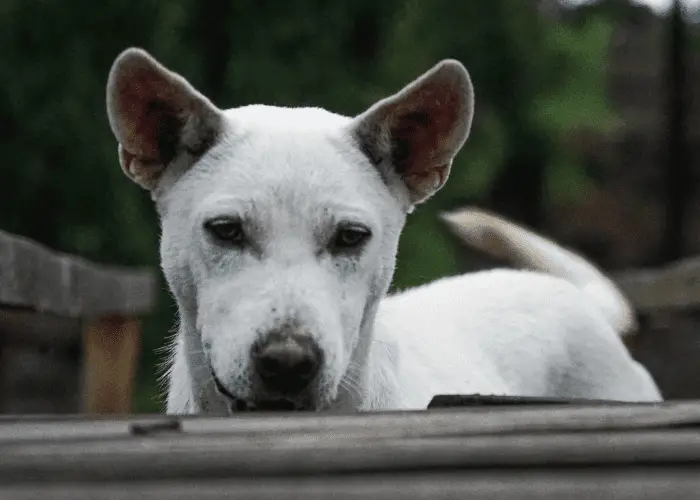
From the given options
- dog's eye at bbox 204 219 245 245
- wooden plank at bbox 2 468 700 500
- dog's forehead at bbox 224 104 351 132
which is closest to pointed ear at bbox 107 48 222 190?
dog's forehead at bbox 224 104 351 132

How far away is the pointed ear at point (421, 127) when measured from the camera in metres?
2.98

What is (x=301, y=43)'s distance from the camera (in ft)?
34.2

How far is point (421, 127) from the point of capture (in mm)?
3092

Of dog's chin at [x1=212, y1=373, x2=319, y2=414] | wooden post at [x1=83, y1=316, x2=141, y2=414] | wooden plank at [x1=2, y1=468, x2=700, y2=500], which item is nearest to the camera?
wooden plank at [x1=2, y1=468, x2=700, y2=500]

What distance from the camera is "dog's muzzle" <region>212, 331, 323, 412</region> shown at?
94.4 inches

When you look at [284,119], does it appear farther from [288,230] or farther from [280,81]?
[280,81]

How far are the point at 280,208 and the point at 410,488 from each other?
4.66ft

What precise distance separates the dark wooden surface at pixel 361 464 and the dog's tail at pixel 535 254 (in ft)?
11.8

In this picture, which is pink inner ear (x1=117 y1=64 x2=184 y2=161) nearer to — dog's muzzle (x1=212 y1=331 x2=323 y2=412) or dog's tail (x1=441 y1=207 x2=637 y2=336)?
dog's muzzle (x1=212 y1=331 x2=323 y2=412)

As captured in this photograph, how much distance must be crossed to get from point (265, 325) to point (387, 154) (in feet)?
2.78

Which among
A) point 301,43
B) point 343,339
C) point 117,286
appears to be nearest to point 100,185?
point 301,43

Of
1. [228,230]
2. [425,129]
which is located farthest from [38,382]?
[228,230]

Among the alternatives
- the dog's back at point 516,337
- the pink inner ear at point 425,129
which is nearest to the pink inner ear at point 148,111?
the pink inner ear at point 425,129

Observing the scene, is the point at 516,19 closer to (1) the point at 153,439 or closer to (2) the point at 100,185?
(2) the point at 100,185
